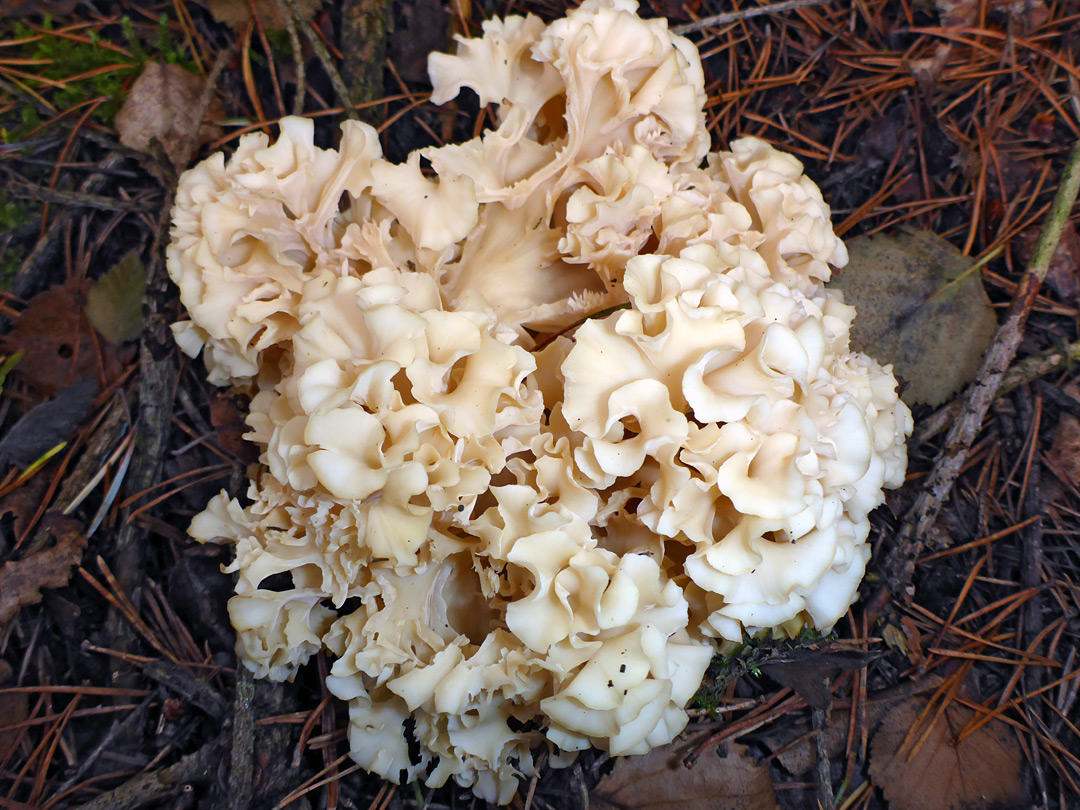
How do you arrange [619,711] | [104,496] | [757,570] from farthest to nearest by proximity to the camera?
[104,496], [757,570], [619,711]

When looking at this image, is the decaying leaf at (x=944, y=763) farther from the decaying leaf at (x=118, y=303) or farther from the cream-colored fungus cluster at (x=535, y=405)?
the decaying leaf at (x=118, y=303)

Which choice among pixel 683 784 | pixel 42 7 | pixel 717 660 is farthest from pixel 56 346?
pixel 683 784

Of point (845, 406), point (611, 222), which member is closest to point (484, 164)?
point (611, 222)

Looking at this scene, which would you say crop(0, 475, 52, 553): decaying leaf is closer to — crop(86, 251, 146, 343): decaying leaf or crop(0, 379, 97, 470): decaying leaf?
crop(0, 379, 97, 470): decaying leaf

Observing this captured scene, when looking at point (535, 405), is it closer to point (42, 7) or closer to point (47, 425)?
point (47, 425)

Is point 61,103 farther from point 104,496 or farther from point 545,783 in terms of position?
point 545,783

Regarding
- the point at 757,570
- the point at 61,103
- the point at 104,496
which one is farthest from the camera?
the point at 61,103
